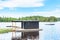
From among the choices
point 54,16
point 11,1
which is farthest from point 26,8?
point 54,16

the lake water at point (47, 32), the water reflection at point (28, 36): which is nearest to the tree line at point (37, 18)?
the lake water at point (47, 32)

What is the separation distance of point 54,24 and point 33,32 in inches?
15.8

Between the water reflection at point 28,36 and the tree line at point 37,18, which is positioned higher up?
the tree line at point 37,18

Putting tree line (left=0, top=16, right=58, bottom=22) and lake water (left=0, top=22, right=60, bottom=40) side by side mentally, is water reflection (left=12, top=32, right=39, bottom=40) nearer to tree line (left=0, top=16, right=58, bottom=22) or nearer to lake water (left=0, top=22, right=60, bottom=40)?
lake water (left=0, top=22, right=60, bottom=40)

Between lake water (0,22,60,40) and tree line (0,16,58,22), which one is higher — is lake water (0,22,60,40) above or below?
below

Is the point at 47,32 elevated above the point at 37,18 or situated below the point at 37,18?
below

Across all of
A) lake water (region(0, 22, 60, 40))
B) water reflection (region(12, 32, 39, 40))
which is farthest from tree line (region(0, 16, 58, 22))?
water reflection (region(12, 32, 39, 40))

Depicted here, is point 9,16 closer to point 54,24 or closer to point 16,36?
point 16,36

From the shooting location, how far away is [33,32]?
297 centimetres

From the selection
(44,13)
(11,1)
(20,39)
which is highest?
(11,1)

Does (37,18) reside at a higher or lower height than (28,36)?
higher

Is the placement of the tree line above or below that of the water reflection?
above

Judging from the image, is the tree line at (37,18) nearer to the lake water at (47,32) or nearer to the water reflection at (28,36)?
the lake water at (47,32)

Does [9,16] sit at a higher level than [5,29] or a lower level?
higher
